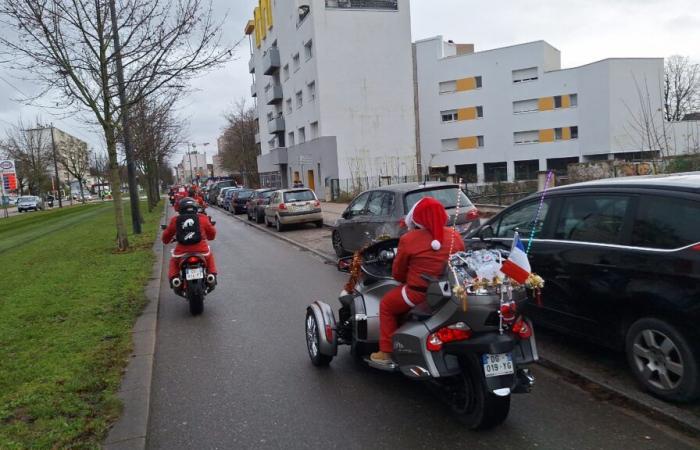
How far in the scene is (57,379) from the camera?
197 inches

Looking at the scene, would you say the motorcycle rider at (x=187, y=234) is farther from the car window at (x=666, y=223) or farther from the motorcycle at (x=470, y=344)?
the car window at (x=666, y=223)

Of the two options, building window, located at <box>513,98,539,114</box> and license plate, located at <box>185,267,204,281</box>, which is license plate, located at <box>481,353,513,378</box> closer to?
license plate, located at <box>185,267,204,281</box>

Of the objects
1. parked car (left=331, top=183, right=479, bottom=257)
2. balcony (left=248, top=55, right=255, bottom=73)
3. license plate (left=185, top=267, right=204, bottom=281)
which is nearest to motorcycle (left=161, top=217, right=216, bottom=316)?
license plate (left=185, top=267, right=204, bottom=281)

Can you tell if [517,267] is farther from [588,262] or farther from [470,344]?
[588,262]

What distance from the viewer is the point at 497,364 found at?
3629mm

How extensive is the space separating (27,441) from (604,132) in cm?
5098

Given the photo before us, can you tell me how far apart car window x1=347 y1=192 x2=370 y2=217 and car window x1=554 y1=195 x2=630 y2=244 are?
21.7ft

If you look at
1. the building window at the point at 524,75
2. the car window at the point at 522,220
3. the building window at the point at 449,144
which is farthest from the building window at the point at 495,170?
the car window at the point at 522,220

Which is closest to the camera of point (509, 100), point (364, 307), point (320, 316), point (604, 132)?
point (364, 307)

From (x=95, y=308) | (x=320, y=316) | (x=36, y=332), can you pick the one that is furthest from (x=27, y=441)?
(x=95, y=308)

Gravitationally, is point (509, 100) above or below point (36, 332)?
above

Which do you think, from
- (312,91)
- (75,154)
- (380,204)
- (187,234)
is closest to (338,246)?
(380,204)

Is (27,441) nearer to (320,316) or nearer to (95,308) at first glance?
(320,316)

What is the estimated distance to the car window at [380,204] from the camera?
34.2ft
